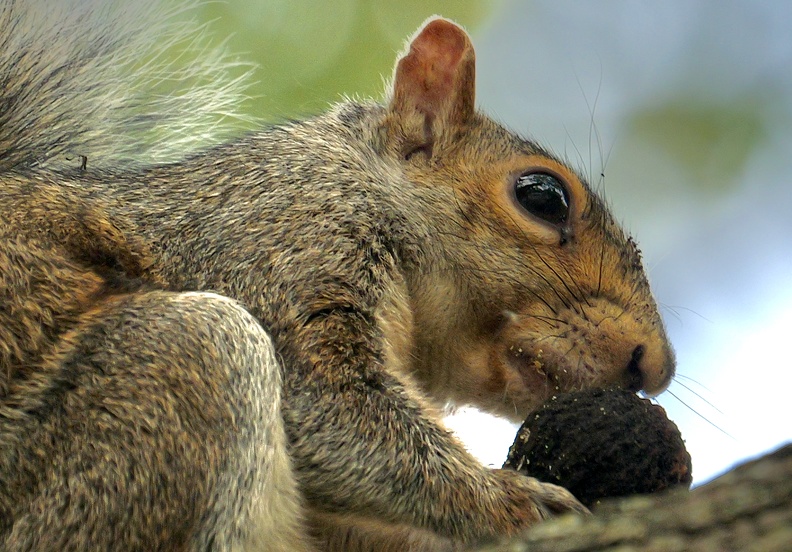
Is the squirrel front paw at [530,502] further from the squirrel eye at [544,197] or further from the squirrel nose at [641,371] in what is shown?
the squirrel eye at [544,197]

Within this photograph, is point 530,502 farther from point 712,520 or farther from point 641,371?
point 712,520

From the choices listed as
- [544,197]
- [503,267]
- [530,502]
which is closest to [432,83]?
[544,197]

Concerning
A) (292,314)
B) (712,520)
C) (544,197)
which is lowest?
(712,520)

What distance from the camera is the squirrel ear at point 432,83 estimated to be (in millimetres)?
2701

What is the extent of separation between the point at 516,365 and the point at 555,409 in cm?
46

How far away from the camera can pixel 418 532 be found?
2.04 m

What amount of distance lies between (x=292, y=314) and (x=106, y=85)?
4.56 ft

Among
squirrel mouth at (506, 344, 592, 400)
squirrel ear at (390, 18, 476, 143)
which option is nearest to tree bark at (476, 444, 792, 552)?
squirrel mouth at (506, 344, 592, 400)

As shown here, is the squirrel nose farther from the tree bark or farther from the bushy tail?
the bushy tail

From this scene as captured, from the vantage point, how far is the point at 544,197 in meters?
2.54

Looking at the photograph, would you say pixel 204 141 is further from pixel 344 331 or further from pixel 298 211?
pixel 344 331

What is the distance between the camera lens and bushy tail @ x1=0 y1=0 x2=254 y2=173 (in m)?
2.80

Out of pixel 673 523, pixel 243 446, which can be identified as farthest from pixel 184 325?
pixel 673 523

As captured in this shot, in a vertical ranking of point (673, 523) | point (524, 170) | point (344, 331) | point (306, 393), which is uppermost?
point (524, 170)
